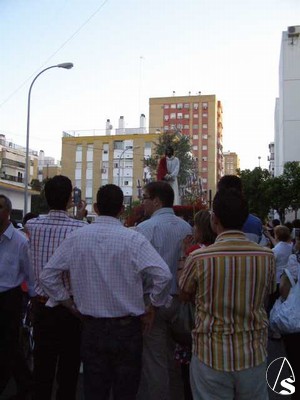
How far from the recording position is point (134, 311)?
3334mm

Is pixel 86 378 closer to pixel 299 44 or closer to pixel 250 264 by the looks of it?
pixel 250 264

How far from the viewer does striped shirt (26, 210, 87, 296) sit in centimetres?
393

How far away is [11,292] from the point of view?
15.4 ft

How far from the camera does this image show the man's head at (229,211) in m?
2.96

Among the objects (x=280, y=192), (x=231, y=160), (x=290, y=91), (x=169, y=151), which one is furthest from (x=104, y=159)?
(x=231, y=160)

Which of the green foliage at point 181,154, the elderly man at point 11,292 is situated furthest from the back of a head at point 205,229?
the green foliage at point 181,154

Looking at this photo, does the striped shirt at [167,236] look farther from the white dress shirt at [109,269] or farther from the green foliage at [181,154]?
the green foliage at [181,154]

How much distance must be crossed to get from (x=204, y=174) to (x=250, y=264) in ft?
366

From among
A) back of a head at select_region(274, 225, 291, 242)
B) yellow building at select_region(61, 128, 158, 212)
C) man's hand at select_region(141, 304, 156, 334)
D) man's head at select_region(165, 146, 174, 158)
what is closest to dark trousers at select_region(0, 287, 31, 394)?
man's hand at select_region(141, 304, 156, 334)

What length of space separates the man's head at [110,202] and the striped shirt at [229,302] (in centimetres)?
84

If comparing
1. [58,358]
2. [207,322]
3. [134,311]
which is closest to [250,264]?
[207,322]

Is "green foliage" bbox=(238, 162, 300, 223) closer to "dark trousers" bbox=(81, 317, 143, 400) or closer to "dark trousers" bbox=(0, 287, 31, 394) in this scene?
"dark trousers" bbox=(0, 287, 31, 394)

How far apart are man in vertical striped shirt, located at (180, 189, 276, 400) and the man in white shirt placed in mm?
514

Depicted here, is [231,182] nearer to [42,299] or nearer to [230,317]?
[42,299]
